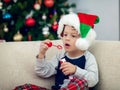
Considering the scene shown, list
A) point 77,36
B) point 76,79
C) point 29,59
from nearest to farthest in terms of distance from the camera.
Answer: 1. point 76,79
2. point 77,36
3. point 29,59

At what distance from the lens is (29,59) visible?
1.75 metres

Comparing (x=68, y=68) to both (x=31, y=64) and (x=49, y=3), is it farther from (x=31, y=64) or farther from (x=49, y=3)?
(x=49, y=3)

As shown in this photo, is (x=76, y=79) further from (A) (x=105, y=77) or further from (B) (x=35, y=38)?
(B) (x=35, y=38)

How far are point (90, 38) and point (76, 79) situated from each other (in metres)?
0.26

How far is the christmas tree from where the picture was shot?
275 centimetres

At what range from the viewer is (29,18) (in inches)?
108

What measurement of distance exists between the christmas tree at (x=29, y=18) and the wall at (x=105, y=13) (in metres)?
0.57

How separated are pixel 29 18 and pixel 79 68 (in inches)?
51.2

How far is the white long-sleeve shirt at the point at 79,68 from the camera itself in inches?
61.2

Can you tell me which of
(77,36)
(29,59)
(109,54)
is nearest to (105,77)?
(109,54)

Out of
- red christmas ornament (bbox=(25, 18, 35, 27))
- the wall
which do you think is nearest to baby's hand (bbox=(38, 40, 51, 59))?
red christmas ornament (bbox=(25, 18, 35, 27))

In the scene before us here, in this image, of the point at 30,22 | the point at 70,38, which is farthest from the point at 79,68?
the point at 30,22

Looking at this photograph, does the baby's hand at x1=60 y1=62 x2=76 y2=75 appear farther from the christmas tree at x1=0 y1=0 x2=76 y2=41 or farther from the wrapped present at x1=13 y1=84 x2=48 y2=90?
the christmas tree at x1=0 y1=0 x2=76 y2=41

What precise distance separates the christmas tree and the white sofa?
100 cm
